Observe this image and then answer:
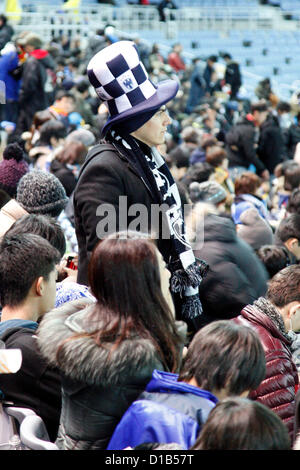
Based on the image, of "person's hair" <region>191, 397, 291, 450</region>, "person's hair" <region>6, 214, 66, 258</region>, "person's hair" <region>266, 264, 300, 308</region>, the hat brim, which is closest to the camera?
"person's hair" <region>191, 397, 291, 450</region>

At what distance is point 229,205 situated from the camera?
609 cm

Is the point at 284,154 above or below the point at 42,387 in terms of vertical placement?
below

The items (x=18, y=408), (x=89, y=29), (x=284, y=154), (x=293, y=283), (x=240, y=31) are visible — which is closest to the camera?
(x=18, y=408)

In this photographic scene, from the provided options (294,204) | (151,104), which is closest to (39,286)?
(151,104)

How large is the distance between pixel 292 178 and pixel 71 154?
1824 millimetres

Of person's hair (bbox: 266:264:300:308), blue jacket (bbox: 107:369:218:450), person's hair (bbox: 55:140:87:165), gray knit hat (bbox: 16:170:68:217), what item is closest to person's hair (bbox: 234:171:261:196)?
person's hair (bbox: 55:140:87:165)

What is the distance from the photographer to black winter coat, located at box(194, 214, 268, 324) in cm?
341

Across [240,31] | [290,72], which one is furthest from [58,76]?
[240,31]

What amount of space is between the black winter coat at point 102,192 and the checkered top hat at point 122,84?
146 millimetres

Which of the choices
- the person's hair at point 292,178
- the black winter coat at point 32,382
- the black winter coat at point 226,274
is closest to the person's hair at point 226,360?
the black winter coat at point 32,382

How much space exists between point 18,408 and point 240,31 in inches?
867

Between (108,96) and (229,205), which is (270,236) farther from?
(108,96)

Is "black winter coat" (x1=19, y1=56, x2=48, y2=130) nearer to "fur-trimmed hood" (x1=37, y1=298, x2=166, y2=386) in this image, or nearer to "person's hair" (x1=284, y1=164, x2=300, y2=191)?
"person's hair" (x1=284, y1=164, x2=300, y2=191)

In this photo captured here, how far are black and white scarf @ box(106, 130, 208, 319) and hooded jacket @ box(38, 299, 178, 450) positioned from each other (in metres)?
0.73
